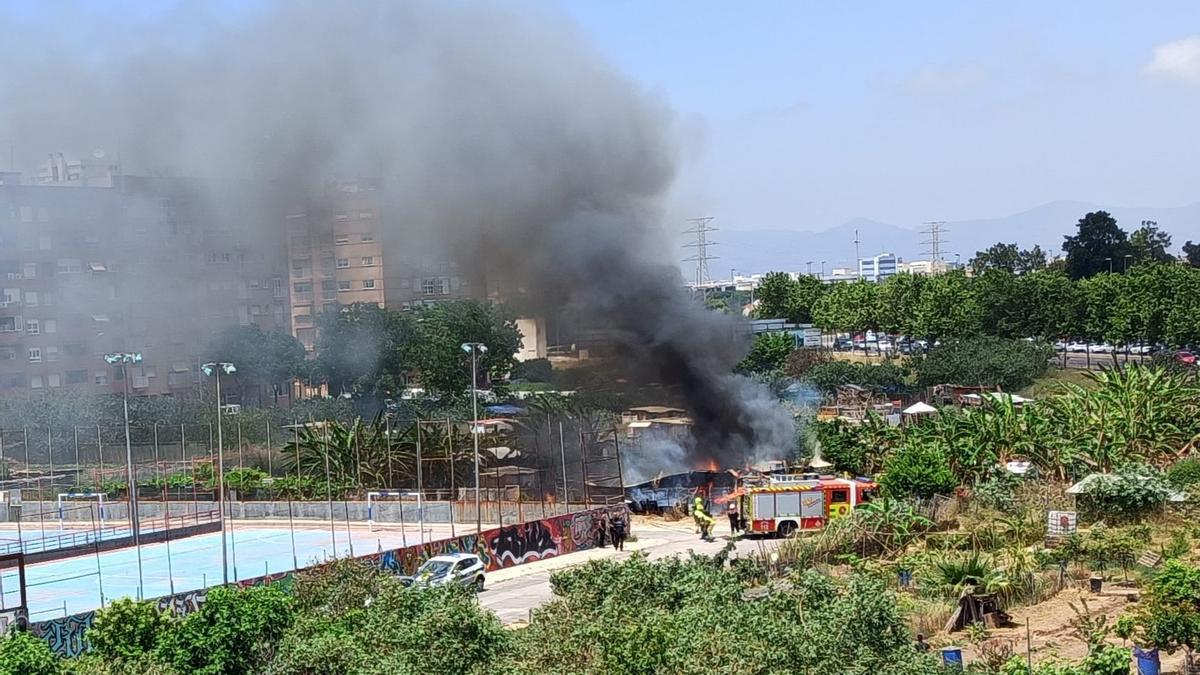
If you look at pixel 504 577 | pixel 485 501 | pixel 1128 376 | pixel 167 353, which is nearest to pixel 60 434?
pixel 167 353

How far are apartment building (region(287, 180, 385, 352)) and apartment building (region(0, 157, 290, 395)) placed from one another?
3.71ft

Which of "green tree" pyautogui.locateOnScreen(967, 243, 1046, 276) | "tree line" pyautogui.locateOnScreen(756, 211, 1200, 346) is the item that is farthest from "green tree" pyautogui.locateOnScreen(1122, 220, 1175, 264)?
"green tree" pyautogui.locateOnScreen(967, 243, 1046, 276)

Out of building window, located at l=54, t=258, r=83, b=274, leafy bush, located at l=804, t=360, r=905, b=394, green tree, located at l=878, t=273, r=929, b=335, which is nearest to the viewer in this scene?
building window, located at l=54, t=258, r=83, b=274

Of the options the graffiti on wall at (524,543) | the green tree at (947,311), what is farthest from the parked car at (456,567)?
the green tree at (947,311)

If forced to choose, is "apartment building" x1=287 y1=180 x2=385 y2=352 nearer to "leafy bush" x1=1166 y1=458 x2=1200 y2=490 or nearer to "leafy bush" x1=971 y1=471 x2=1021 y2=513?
"leafy bush" x1=971 y1=471 x2=1021 y2=513

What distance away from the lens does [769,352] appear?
219 ft

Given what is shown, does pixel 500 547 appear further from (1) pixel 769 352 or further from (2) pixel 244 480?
(1) pixel 769 352

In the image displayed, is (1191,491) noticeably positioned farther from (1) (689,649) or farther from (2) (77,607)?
Result: (2) (77,607)

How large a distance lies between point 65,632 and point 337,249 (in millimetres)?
38924

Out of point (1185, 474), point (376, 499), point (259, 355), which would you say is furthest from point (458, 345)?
point (1185, 474)

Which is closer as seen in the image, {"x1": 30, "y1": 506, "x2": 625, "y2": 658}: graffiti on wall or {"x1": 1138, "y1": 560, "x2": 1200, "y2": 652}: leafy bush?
{"x1": 1138, "y1": 560, "x2": 1200, "y2": 652}: leafy bush

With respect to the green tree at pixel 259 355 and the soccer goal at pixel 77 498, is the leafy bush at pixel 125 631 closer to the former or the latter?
the soccer goal at pixel 77 498

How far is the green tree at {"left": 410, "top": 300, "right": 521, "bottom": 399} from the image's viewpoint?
5778 centimetres

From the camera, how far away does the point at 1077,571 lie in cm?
2200
